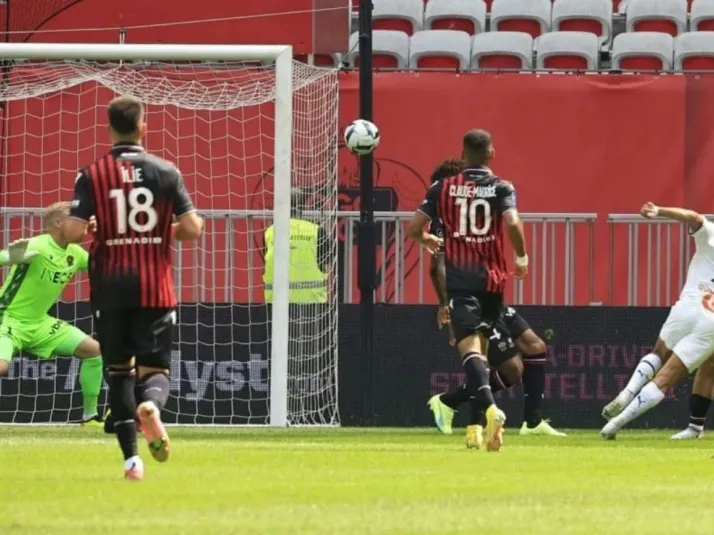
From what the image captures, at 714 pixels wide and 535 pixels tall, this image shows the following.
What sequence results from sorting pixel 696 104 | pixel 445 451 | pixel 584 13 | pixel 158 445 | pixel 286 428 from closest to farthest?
pixel 158 445 → pixel 445 451 → pixel 286 428 → pixel 696 104 → pixel 584 13

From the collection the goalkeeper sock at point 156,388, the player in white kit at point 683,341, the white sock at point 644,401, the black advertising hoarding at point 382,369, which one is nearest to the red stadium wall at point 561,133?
the black advertising hoarding at point 382,369

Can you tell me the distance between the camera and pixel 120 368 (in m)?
8.95

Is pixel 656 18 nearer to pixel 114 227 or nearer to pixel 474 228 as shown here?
pixel 474 228

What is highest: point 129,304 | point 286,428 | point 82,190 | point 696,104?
point 696,104

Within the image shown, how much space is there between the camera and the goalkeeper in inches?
575

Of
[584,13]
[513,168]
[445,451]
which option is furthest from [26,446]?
[584,13]

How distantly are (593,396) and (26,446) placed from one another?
5970mm

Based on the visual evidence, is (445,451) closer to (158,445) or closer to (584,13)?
(158,445)

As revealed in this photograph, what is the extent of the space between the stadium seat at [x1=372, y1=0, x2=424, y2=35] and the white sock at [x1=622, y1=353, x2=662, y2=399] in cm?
729

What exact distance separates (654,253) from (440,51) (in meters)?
4.00

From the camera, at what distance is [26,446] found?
1178 cm

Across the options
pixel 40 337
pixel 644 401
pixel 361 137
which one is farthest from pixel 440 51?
pixel 644 401

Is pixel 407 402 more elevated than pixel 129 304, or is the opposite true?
pixel 129 304

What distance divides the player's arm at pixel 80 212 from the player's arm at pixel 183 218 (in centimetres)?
41
